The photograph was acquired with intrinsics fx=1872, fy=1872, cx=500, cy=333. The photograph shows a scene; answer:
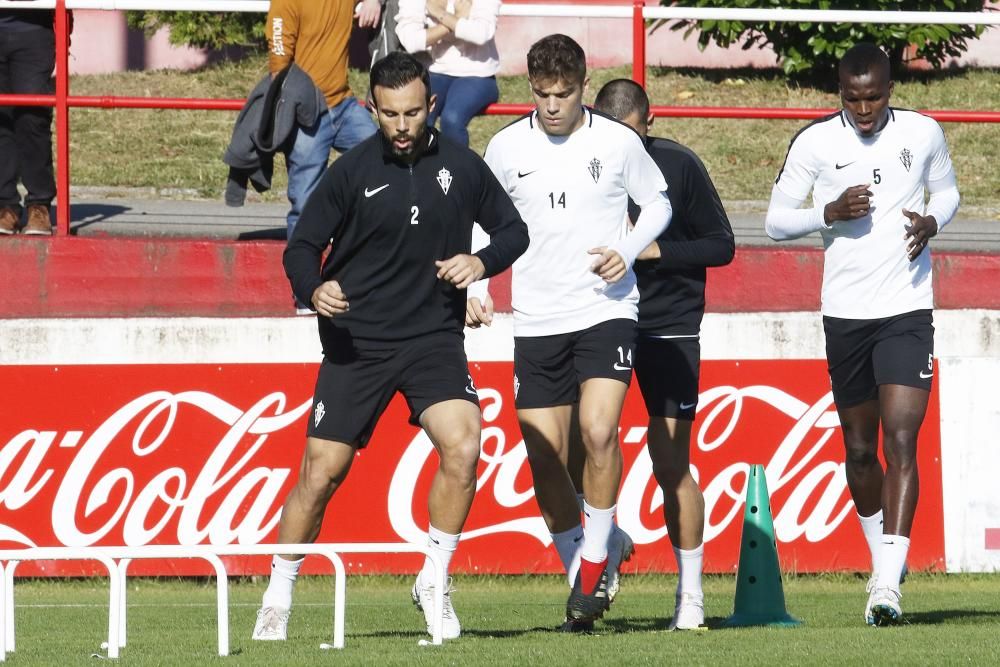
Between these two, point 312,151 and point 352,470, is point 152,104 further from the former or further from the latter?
point 352,470

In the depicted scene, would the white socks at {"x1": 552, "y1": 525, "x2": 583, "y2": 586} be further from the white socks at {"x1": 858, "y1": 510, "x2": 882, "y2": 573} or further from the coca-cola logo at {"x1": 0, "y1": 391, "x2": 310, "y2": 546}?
the coca-cola logo at {"x1": 0, "y1": 391, "x2": 310, "y2": 546}

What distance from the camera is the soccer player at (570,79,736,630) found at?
8.66m

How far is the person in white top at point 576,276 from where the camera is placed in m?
7.86

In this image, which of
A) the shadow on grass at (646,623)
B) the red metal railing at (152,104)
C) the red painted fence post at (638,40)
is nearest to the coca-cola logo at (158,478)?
the red metal railing at (152,104)

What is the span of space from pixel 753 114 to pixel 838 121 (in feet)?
11.2

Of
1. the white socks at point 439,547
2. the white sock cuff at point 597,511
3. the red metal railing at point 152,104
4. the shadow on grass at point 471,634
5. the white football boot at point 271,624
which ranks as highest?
the red metal railing at point 152,104

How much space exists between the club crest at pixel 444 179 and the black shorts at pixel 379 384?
2.00 feet

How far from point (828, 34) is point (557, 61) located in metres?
12.8

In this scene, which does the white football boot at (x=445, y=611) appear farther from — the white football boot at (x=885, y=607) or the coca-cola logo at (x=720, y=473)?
the coca-cola logo at (x=720, y=473)

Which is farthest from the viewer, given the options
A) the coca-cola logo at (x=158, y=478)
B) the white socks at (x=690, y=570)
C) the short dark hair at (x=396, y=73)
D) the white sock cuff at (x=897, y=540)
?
the coca-cola logo at (x=158, y=478)

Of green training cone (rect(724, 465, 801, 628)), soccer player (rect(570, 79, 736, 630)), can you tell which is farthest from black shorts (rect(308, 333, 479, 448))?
green training cone (rect(724, 465, 801, 628))

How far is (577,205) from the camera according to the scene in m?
8.09

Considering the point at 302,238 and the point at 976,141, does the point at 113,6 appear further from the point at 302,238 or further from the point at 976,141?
the point at 976,141

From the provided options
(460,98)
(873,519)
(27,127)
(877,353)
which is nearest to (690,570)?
(873,519)
